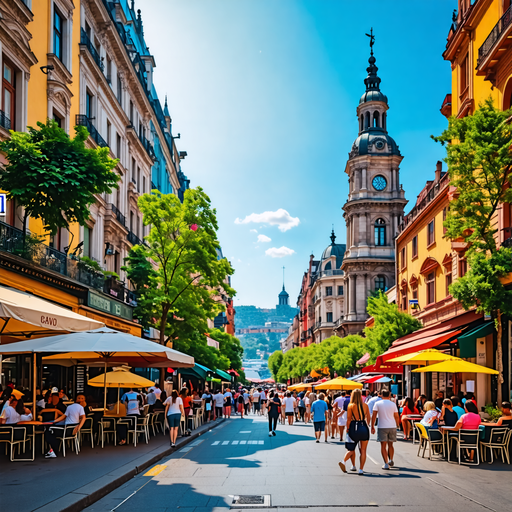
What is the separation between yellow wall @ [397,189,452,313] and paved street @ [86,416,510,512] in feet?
58.5

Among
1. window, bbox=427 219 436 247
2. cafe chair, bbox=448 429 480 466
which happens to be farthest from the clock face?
cafe chair, bbox=448 429 480 466

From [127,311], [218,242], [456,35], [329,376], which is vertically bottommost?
[329,376]

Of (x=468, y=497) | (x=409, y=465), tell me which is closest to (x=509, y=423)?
(x=409, y=465)

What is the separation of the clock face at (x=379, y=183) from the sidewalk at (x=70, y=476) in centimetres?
6758

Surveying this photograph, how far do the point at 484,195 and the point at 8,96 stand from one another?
15044 millimetres

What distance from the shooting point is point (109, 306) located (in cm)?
2891

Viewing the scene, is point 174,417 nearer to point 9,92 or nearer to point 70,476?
point 70,476

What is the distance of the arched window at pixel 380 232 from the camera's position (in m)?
81.4

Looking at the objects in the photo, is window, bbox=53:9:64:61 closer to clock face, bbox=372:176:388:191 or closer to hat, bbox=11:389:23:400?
hat, bbox=11:389:23:400

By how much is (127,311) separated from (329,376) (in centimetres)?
4109

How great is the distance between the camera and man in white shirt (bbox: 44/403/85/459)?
49.6 ft

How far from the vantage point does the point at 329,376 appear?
70500mm

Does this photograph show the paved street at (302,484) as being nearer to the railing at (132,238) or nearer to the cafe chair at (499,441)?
the cafe chair at (499,441)

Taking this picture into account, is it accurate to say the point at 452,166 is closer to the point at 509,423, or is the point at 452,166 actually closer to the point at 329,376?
the point at 509,423
